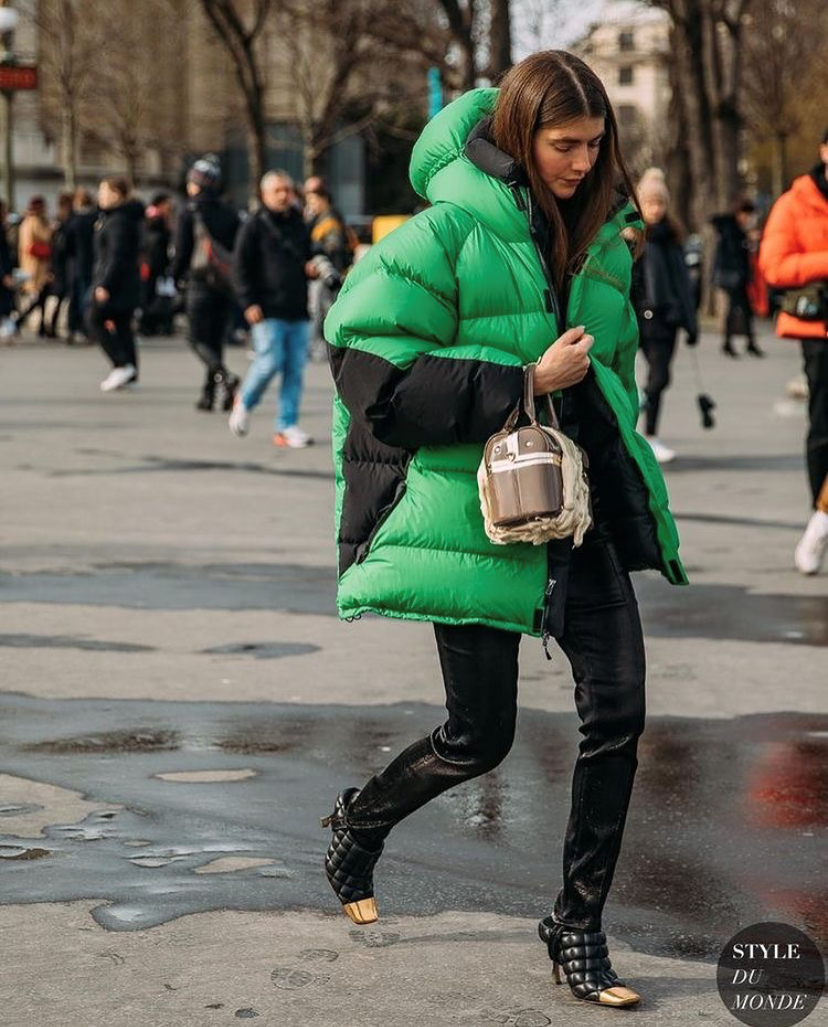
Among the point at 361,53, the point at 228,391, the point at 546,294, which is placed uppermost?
the point at 361,53

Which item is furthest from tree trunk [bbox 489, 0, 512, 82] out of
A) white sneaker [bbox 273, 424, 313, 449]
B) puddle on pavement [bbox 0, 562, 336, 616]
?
puddle on pavement [bbox 0, 562, 336, 616]

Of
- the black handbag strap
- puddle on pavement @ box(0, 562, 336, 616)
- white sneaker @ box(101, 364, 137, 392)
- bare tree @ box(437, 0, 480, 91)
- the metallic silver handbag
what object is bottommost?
white sneaker @ box(101, 364, 137, 392)

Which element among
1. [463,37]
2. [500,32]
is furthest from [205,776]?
[463,37]

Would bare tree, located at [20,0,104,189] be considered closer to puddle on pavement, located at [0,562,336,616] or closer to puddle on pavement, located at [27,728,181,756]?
puddle on pavement, located at [0,562,336,616]

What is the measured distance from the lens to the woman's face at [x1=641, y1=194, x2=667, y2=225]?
1378cm

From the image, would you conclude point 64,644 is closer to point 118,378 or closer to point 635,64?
point 118,378

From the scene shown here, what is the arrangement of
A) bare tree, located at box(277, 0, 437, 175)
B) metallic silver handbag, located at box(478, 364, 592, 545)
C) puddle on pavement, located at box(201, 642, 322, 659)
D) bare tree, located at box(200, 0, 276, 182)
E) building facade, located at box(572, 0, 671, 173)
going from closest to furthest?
metallic silver handbag, located at box(478, 364, 592, 545)
puddle on pavement, located at box(201, 642, 322, 659)
bare tree, located at box(200, 0, 276, 182)
bare tree, located at box(277, 0, 437, 175)
building facade, located at box(572, 0, 671, 173)

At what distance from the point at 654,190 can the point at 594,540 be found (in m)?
9.74

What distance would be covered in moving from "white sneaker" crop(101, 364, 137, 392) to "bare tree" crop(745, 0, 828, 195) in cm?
3966

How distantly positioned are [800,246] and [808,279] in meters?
0.18

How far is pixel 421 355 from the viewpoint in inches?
169

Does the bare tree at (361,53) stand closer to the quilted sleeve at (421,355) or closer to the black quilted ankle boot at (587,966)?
the quilted sleeve at (421,355)

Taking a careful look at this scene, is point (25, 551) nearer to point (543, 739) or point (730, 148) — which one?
point (543, 739)

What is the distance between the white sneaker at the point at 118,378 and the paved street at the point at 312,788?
8.48 meters
